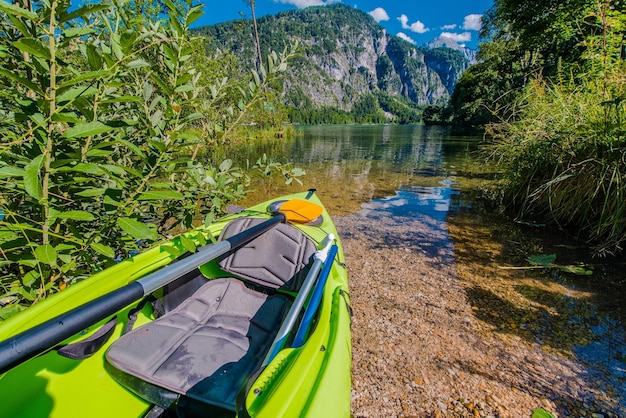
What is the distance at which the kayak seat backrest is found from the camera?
105 inches

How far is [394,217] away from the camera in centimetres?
658

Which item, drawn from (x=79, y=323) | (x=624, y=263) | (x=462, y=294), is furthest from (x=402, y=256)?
(x=79, y=323)

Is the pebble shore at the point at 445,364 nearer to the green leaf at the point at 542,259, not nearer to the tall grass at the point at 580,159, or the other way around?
the green leaf at the point at 542,259

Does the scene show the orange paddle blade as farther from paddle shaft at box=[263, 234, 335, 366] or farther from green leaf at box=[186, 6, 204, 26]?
green leaf at box=[186, 6, 204, 26]

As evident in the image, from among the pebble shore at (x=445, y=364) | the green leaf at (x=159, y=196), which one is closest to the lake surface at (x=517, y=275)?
the pebble shore at (x=445, y=364)

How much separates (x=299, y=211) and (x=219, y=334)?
1.71 metres

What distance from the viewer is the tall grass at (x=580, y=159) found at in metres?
3.97

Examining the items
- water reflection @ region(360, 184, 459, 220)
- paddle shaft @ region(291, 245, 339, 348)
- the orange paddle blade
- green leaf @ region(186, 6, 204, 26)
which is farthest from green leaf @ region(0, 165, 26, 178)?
water reflection @ region(360, 184, 459, 220)

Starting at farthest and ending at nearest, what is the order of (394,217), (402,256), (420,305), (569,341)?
(394,217) < (402,256) < (420,305) < (569,341)

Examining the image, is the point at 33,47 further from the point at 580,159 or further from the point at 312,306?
the point at 580,159

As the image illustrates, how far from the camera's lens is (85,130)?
1202 millimetres

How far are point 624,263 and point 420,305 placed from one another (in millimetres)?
3289

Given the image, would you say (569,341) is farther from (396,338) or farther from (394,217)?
(394,217)

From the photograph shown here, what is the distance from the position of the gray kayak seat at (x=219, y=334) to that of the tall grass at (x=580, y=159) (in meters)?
4.35
